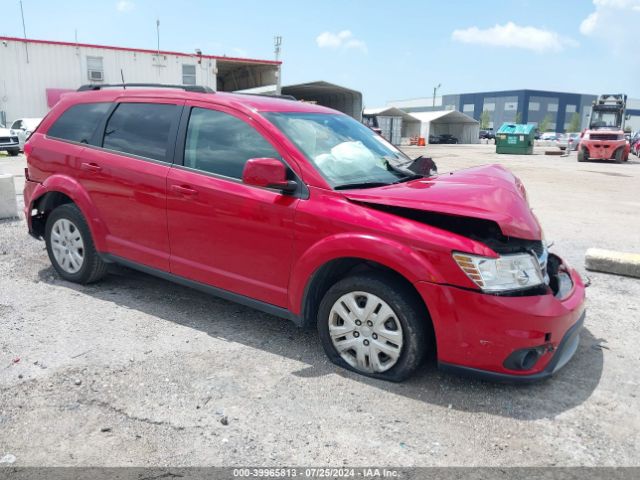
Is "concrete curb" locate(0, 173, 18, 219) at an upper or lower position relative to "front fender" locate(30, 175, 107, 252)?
lower

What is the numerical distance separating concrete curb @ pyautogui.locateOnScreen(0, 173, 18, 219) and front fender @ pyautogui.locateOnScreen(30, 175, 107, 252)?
3545mm

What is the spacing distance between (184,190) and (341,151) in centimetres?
121

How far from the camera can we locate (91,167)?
15.0 feet

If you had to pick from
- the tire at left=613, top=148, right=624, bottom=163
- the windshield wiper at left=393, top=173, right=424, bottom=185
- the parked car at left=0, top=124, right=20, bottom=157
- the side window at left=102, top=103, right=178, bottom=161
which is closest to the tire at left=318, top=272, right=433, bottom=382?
the windshield wiper at left=393, top=173, right=424, bottom=185

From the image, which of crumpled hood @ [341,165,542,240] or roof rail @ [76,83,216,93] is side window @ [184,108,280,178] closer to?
roof rail @ [76,83,216,93]

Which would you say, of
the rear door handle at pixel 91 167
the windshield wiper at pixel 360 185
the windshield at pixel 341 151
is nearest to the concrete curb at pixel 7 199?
the rear door handle at pixel 91 167

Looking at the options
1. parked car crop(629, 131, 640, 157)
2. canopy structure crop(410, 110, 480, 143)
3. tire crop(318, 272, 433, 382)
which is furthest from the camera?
canopy structure crop(410, 110, 480, 143)

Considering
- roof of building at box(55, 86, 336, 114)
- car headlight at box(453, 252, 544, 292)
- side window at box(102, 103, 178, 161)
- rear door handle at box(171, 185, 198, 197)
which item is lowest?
car headlight at box(453, 252, 544, 292)

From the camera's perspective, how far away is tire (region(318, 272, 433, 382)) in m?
3.16

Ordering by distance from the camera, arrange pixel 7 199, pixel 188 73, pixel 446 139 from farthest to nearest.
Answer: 1. pixel 446 139
2. pixel 188 73
3. pixel 7 199

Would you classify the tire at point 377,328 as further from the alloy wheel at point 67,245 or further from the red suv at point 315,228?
the alloy wheel at point 67,245

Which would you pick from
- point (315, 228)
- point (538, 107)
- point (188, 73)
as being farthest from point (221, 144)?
point (538, 107)

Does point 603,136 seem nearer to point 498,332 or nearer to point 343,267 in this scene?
point 343,267

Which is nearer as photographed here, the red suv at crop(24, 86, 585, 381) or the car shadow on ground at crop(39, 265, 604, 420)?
the red suv at crop(24, 86, 585, 381)
